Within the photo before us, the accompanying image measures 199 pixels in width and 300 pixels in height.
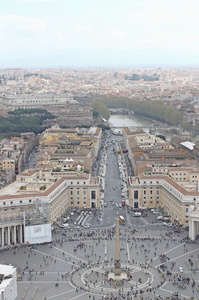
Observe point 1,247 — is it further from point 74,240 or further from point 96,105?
point 96,105

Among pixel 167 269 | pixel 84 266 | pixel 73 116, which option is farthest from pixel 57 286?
pixel 73 116

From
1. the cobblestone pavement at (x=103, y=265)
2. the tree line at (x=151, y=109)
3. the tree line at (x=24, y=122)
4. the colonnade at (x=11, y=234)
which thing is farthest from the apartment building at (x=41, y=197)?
the tree line at (x=151, y=109)

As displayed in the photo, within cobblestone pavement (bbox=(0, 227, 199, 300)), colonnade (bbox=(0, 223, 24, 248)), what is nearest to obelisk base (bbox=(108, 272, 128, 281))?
cobblestone pavement (bbox=(0, 227, 199, 300))

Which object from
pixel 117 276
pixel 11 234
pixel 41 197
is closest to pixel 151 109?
pixel 41 197

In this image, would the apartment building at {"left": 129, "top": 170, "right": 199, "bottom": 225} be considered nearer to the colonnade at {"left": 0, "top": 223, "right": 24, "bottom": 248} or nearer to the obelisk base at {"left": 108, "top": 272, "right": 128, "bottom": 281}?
the colonnade at {"left": 0, "top": 223, "right": 24, "bottom": 248}

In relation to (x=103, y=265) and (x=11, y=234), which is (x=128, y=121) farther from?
(x=103, y=265)
